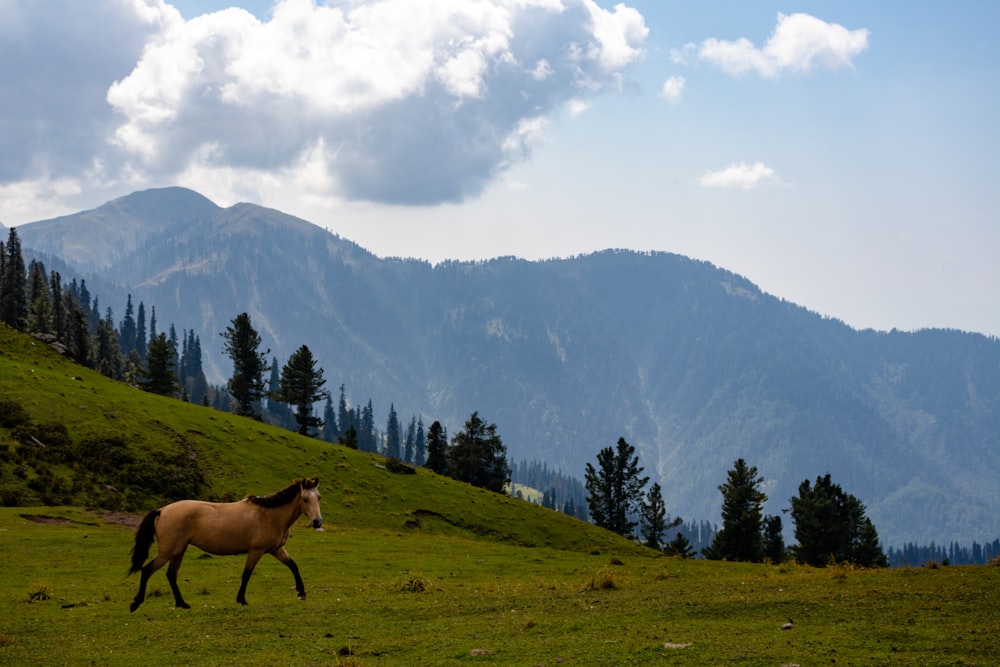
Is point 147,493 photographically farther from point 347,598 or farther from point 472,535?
point 347,598

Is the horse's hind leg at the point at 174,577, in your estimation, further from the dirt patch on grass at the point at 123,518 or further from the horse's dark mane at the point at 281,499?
the dirt patch on grass at the point at 123,518

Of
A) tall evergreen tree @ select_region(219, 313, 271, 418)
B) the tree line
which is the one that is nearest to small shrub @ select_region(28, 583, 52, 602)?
the tree line

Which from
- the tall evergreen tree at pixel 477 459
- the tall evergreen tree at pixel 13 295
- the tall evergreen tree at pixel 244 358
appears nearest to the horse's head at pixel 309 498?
the tall evergreen tree at pixel 244 358

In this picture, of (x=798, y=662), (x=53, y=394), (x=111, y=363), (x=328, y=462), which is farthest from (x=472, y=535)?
(x=111, y=363)

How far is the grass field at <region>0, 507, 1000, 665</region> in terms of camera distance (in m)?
14.2

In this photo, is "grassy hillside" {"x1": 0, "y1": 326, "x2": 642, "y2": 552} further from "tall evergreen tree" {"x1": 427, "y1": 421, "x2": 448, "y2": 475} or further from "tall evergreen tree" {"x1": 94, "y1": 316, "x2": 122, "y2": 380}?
"tall evergreen tree" {"x1": 94, "y1": 316, "x2": 122, "y2": 380}

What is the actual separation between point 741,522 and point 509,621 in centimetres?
7469

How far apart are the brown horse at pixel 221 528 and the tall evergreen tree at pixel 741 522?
236 ft

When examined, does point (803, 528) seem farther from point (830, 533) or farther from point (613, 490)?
point (613, 490)

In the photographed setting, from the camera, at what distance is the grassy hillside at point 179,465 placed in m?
48.2

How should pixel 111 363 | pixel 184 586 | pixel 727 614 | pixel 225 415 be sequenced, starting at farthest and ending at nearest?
pixel 111 363
pixel 225 415
pixel 184 586
pixel 727 614

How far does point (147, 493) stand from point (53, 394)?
14.0 m

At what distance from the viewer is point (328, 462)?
6644 cm

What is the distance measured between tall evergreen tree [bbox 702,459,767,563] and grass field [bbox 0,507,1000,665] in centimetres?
6243
